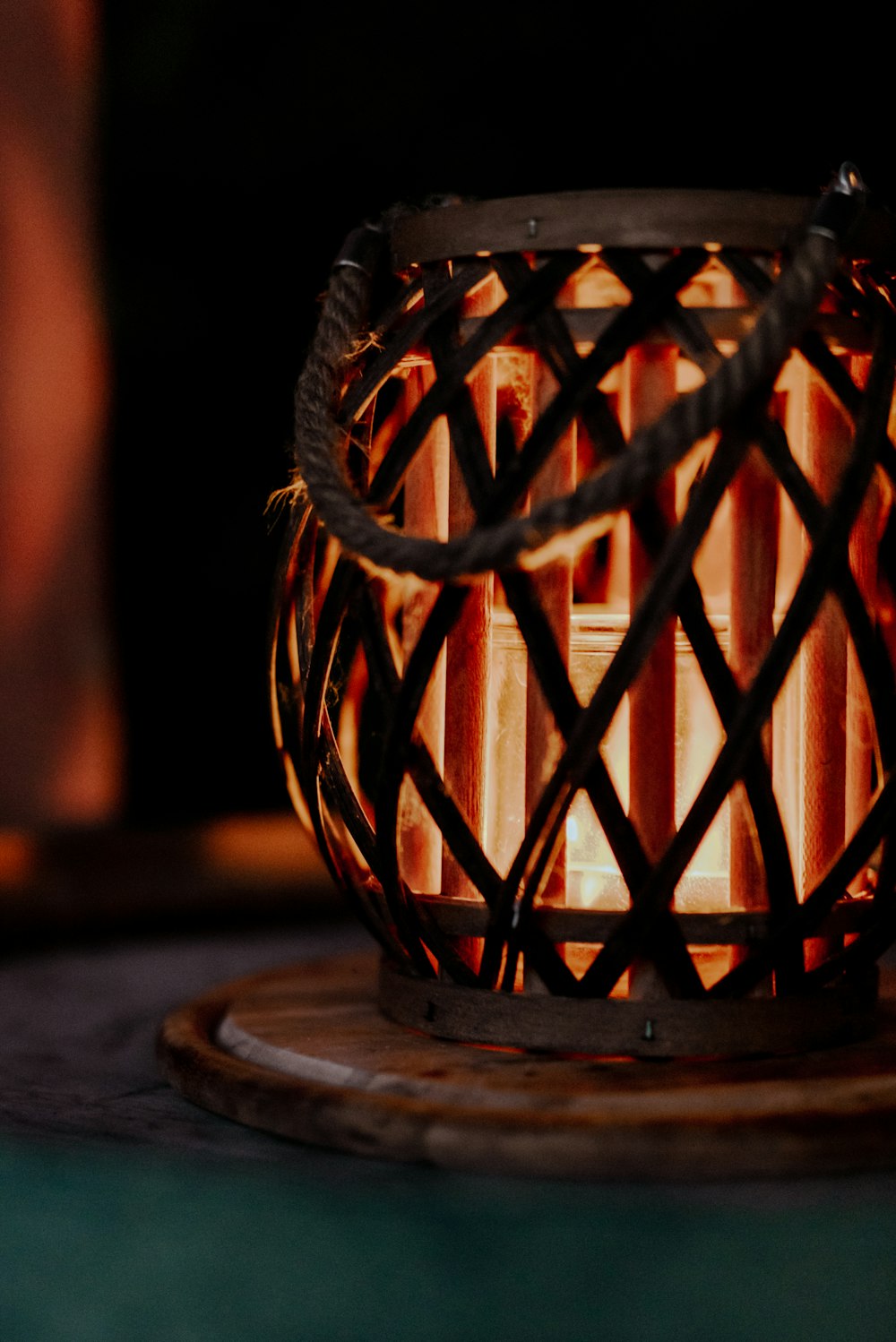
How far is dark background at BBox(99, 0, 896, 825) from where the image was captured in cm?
133

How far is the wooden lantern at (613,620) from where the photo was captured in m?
0.55

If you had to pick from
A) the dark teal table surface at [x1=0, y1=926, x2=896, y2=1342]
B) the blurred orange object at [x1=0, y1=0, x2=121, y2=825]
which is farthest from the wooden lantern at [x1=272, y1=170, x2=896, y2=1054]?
the blurred orange object at [x1=0, y1=0, x2=121, y2=825]

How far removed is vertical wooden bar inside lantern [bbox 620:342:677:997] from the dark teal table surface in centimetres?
13

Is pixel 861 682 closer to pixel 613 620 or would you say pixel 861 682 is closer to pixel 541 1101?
pixel 613 620

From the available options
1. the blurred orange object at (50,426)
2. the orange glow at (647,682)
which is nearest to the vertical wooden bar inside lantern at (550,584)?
the orange glow at (647,682)

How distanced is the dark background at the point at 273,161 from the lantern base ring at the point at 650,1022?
0.82 meters

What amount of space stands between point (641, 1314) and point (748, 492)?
316 millimetres

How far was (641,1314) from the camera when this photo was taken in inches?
18.1

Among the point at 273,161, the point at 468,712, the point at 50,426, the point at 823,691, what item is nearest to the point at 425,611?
the point at 468,712

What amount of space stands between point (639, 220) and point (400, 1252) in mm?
397

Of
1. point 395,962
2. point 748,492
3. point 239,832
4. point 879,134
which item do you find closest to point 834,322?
point 748,492

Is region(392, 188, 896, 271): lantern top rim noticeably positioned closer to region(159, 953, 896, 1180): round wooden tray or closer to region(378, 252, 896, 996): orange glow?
region(378, 252, 896, 996): orange glow

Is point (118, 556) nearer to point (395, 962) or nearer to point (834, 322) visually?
point (395, 962)

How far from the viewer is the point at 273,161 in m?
1.38
